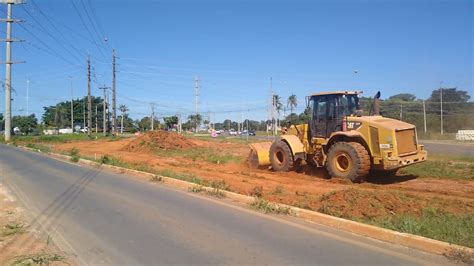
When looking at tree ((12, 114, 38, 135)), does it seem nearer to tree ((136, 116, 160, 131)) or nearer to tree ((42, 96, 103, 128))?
tree ((42, 96, 103, 128))

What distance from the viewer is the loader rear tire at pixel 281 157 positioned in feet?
60.7

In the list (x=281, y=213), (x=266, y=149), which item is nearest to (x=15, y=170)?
(x=266, y=149)

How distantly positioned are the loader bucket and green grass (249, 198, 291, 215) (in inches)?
364

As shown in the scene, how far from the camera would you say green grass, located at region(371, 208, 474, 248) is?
750cm

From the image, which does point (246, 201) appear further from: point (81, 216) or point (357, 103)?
point (357, 103)

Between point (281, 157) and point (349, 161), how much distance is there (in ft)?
13.5

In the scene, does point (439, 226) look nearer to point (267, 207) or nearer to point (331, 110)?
point (267, 207)

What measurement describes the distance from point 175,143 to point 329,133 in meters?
22.5

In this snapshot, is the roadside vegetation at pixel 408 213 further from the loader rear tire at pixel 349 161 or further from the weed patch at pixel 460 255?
the loader rear tire at pixel 349 161

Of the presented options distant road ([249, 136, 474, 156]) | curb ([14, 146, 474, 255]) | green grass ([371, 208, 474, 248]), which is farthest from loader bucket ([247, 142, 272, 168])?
A: distant road ([249, 136, 474, 156])

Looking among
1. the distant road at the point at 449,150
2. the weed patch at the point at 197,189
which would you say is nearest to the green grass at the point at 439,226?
the weed patch at the point at 197,189

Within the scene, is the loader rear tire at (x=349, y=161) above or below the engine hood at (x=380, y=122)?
below

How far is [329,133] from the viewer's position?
17062mm

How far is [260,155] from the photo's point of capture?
20406 millimetres
